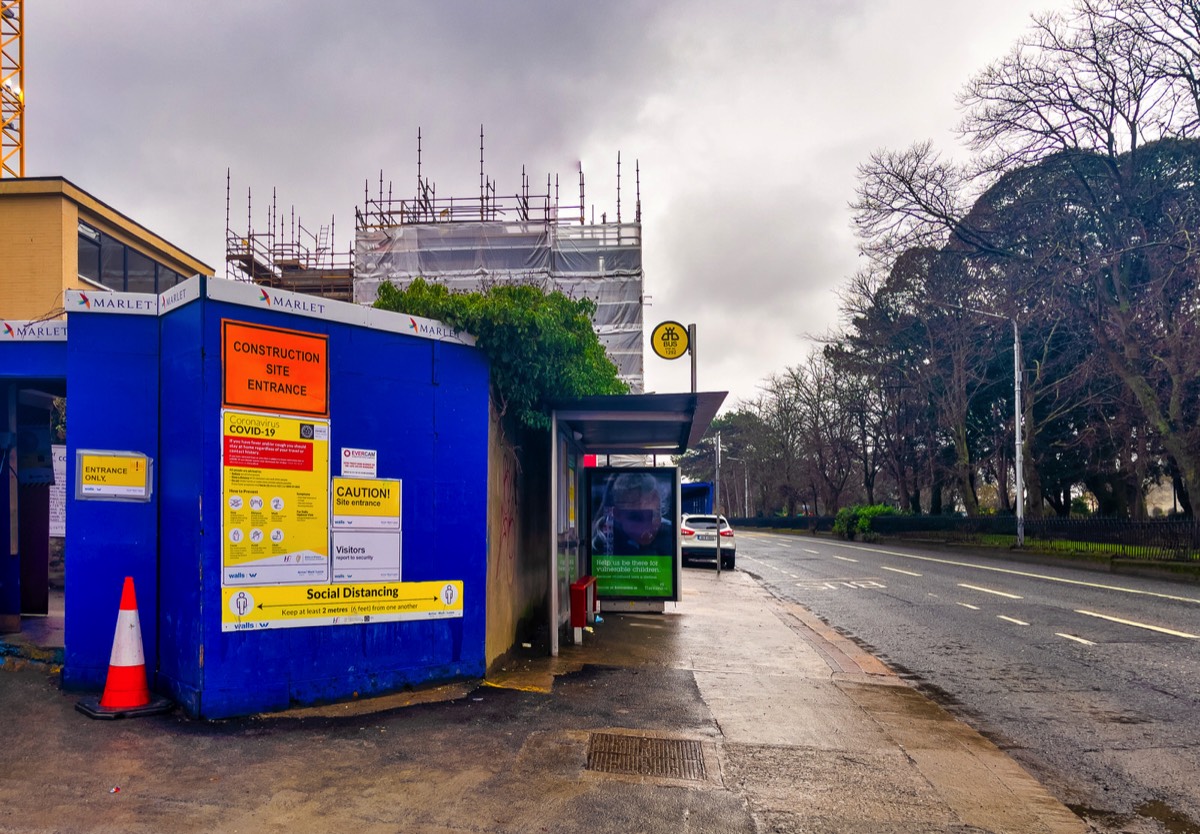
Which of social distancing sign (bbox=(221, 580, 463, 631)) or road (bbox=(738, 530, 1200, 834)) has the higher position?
social distancing sign (bbox=(221, 580, 463, 631))

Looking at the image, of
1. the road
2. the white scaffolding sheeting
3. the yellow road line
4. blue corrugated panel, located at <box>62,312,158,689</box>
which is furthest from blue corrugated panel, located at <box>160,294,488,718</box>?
the white scaffolding sheeting

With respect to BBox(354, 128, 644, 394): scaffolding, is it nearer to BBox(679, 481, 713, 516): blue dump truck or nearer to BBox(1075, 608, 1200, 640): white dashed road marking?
BBox(679, 481, 713, 516): blue dump truck

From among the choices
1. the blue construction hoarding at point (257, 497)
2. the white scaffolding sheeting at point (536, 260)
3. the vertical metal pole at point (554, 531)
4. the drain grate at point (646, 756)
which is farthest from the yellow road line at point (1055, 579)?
the blue construction hoarding at point (257, 497)

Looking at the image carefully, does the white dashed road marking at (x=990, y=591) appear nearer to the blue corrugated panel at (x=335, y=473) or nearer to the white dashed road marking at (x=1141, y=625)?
the white dashed road marking at (x=1141, y=625)

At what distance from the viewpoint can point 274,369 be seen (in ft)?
22.3

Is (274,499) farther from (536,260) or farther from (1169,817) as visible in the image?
(536,260)

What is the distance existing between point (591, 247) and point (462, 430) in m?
29.6

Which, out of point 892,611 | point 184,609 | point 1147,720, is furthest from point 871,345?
point 184,609

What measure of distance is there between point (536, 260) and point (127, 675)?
30.7 m

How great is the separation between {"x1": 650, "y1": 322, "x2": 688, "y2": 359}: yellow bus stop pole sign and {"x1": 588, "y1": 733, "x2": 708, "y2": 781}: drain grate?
7479 mm

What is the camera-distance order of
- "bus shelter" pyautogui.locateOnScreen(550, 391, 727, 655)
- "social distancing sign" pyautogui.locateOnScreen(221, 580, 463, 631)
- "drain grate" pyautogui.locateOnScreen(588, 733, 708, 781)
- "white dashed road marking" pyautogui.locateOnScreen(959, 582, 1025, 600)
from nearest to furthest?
"drain grate" pyautogui.locateOnScreen(588, 733, 708, 781) < "social distancing sign" pyautogui.locateOnScreen(221, 580, 463, 631) < "bus shelter" pyautogui.locateOnScreen(550, 391, 727, 655) < "white dashed road marking" pyautogui.locateOnScreen(959, 582, 1025, 600)

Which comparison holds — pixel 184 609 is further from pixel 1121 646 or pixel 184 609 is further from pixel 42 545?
pixel 1121 646

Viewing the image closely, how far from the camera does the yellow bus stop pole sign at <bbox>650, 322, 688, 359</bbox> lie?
13.2 m

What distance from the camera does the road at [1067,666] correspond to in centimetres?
597
